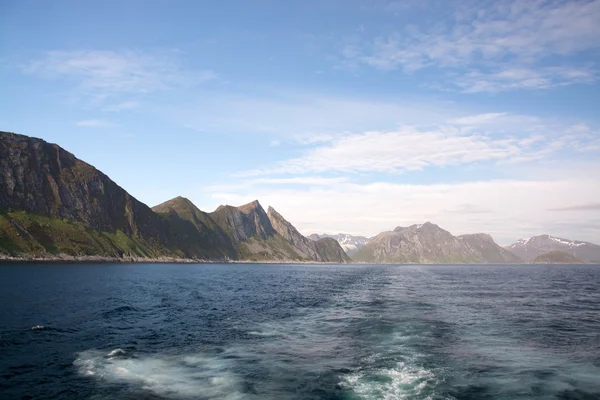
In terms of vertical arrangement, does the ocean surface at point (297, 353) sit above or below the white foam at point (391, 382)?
below

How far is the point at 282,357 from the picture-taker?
106ft

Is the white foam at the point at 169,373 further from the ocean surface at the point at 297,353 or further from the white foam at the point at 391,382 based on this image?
the white foam at the point at 391,382

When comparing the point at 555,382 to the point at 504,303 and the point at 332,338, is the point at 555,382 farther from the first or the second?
the point at 504,303

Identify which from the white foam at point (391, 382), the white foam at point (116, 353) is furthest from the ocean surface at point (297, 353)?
the white foam at point (116, 353)

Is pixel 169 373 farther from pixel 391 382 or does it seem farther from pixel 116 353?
pixel 391 382

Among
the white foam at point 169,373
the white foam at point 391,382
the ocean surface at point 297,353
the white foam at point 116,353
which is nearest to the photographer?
the white foam at point 391,382

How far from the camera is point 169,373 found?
27.9 meters

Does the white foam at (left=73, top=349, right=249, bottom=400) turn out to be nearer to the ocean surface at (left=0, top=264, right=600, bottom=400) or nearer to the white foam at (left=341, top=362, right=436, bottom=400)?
the ocean surface at (left=0, top=264, right=600, bottom=400)

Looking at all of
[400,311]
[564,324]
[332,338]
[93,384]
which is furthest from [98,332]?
[564,324]

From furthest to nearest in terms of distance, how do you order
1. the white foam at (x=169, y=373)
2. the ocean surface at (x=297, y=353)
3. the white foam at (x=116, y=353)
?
1. the white foam at (x=116, y=353)
2. the ocean surface at (x=297, y=353)
3. the white foam at (x=169, y=373)

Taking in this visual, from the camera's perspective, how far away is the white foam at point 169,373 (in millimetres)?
24188

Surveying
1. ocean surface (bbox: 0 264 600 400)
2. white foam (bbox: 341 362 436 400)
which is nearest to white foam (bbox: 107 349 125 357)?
ocean surface (bbox: 0 264 600 400)

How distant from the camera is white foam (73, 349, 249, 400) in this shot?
79.4 ft

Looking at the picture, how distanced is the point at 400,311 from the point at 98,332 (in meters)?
42.1
